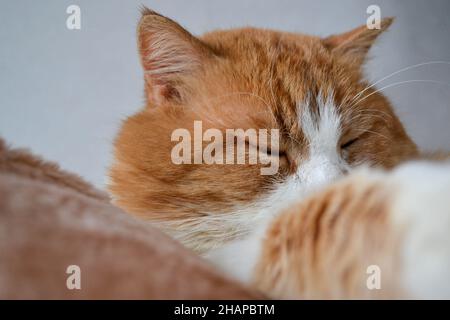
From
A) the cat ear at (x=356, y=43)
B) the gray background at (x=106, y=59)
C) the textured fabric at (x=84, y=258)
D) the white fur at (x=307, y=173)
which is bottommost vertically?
the textured fabric at (x=84, y=258)

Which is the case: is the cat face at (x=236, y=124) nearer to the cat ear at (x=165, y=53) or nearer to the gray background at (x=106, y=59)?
the cat ear at (x=165, y=53)

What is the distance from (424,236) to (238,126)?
1.68ft

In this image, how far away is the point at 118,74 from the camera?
183cm

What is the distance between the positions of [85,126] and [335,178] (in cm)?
115

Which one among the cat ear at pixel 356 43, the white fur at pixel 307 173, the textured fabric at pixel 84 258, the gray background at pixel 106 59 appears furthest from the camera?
the gray background at pixel 106 59

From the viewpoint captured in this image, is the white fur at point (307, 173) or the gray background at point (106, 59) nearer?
the white fur at point (307, 173)

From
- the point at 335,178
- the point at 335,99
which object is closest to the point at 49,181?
the point at 335,178

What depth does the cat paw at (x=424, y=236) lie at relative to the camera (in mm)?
419

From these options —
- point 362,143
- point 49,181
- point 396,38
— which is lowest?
point 49,181

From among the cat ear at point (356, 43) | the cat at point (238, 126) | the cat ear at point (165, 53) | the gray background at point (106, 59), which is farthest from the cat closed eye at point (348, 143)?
the gray background at point (106, 59)

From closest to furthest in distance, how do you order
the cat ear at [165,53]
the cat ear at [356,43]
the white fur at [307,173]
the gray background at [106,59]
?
the white fur at [307,173]
the cat ear at [165,53]
the cat ear at [356,43]
the gray background at [106,59]

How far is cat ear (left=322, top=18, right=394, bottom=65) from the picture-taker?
3.78 ft

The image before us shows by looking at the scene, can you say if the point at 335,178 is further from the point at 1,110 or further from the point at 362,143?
the point at 1,110

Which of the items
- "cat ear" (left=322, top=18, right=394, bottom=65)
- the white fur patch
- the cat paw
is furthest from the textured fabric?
"cat ear" (left=322, top=18, right=394, bottom=65)
